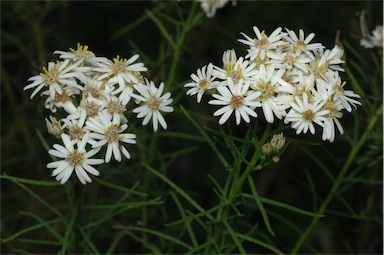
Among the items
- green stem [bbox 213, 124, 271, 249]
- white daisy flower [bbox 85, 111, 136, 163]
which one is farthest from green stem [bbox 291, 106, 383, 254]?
white daisy flower [bbox 85, 111, 136, 163]

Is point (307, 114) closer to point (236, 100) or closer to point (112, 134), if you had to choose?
point (236, 100)

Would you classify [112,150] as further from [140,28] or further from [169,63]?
[140,28]

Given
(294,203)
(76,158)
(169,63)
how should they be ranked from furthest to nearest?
(294,203)
(169,63)
(76,158)

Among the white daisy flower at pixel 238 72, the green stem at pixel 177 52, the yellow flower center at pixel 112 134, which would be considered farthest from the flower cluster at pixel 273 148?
the green stem at pixel 177 52

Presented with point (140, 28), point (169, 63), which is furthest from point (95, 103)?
point (140, 28)

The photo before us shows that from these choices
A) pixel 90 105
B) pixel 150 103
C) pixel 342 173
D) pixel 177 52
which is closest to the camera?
pixel 90 105

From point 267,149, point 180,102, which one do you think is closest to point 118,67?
point 267,149
